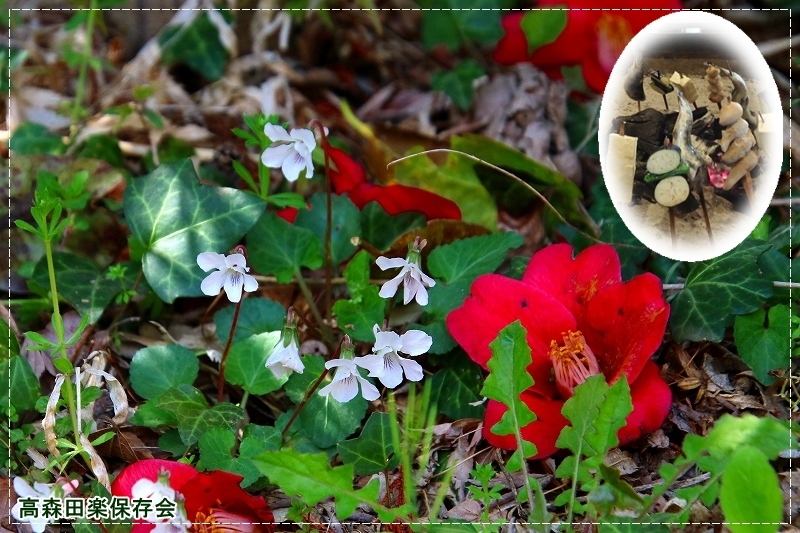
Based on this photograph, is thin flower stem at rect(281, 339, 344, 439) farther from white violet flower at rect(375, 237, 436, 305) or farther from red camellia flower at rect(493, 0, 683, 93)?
red camellia flower at rect(493, 0, 683, 93)

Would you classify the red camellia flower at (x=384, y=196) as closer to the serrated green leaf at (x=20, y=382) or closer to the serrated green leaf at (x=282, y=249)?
the serrated green leaf at (x=282, y=249)

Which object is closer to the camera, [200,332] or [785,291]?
[785,291]

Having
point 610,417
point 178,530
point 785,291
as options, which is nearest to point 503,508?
point 610,417

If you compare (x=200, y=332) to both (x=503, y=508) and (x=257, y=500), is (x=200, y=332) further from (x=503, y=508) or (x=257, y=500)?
(x=503, y=508)

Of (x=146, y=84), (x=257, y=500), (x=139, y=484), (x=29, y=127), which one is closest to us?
(x=139, y=484)

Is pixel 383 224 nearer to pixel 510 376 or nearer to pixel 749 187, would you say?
pixel 510 376

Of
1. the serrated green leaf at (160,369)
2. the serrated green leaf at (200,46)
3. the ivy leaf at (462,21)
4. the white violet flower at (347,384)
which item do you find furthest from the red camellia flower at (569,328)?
the serrated green leaf at (200,46)
